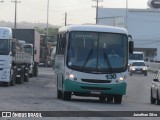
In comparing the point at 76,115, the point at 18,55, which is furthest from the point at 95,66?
the point at 18,55

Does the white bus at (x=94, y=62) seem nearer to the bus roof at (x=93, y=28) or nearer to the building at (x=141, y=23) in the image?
the bus roof at (x=93, y=28)

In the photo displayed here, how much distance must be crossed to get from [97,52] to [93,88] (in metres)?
1.55

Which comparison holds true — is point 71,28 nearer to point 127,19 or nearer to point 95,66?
point 95,66

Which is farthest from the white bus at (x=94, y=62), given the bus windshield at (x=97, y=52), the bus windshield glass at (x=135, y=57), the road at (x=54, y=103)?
the bus windshield glass at (x=135, y=57)

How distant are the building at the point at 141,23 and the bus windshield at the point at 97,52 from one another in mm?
109494

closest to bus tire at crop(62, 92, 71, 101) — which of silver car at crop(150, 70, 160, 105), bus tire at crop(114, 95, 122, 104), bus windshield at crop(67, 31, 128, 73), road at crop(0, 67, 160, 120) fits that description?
road at crop(0, 67, 160, 120)

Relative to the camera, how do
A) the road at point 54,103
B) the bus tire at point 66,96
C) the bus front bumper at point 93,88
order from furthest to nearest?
the bus tire at point 66,96
the bus front bumper at point 93,88
the road at point 54,103

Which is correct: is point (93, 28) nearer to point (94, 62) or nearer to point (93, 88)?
point (94, 62)

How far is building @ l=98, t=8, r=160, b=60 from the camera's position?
140375 millimetres

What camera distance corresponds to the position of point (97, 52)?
2888 cm

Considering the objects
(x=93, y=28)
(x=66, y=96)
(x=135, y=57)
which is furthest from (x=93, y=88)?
(x=135, y=57)

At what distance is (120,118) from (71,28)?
975cm

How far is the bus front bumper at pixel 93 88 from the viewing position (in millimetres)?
28188

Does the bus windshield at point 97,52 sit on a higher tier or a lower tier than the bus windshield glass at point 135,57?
higher
